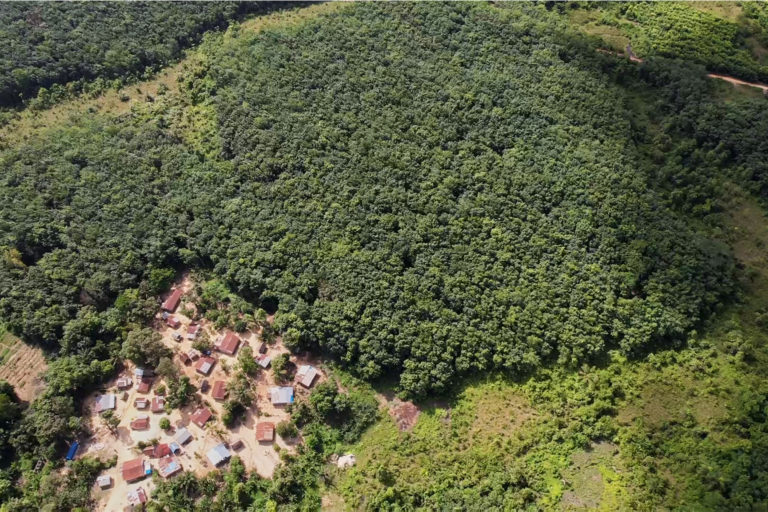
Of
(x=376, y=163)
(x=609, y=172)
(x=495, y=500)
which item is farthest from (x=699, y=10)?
(x=495, y=500)

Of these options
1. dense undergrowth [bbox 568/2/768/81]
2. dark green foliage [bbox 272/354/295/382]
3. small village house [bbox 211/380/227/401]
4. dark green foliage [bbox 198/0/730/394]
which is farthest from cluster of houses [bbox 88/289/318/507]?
dense undergrowth [bbox 568/2/768/81]

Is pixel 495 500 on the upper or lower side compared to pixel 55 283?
lower

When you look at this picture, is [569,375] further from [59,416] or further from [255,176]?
[59,416]

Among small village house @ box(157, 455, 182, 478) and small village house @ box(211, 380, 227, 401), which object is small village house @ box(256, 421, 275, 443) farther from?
small village house @ box(157, 455, 182, 478)

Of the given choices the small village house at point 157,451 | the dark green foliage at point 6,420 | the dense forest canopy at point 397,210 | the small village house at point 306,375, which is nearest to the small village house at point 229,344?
the dense forest canopy at point 397,210

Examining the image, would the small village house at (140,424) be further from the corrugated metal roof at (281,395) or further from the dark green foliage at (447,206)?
the dark green foliage at (447,206)
